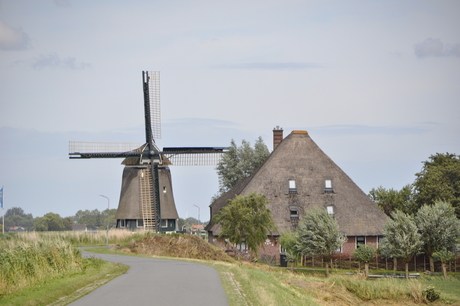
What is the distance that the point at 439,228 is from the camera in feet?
156

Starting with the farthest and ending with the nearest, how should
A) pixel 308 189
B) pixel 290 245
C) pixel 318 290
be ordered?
1. pixel 308 189
2. pixel 290 245
3. pixel 318 290

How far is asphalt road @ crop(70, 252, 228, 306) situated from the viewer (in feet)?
60.5

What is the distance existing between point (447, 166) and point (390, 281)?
46437 millimetres

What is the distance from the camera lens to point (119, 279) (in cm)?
2509

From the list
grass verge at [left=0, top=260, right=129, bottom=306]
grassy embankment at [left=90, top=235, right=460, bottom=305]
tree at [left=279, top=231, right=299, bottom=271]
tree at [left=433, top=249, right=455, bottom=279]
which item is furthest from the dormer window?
grass verge at [left=0, top=260, right=129, bottom=306]

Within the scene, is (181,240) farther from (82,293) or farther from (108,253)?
(82,293)

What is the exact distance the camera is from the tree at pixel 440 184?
2731 inches

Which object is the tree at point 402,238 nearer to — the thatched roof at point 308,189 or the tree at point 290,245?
the tree at point 290,245

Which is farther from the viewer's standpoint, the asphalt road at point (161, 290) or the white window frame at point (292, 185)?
the white window frame at point (292, 185)

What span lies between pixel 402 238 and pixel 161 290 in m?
30.4

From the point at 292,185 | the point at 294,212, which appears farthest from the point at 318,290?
the point at 292,185

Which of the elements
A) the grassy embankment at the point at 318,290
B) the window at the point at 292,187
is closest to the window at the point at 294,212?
the window at the point at 292,187

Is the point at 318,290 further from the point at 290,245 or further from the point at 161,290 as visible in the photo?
the point at 290,245

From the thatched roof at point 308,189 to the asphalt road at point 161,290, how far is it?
30.9 metres
